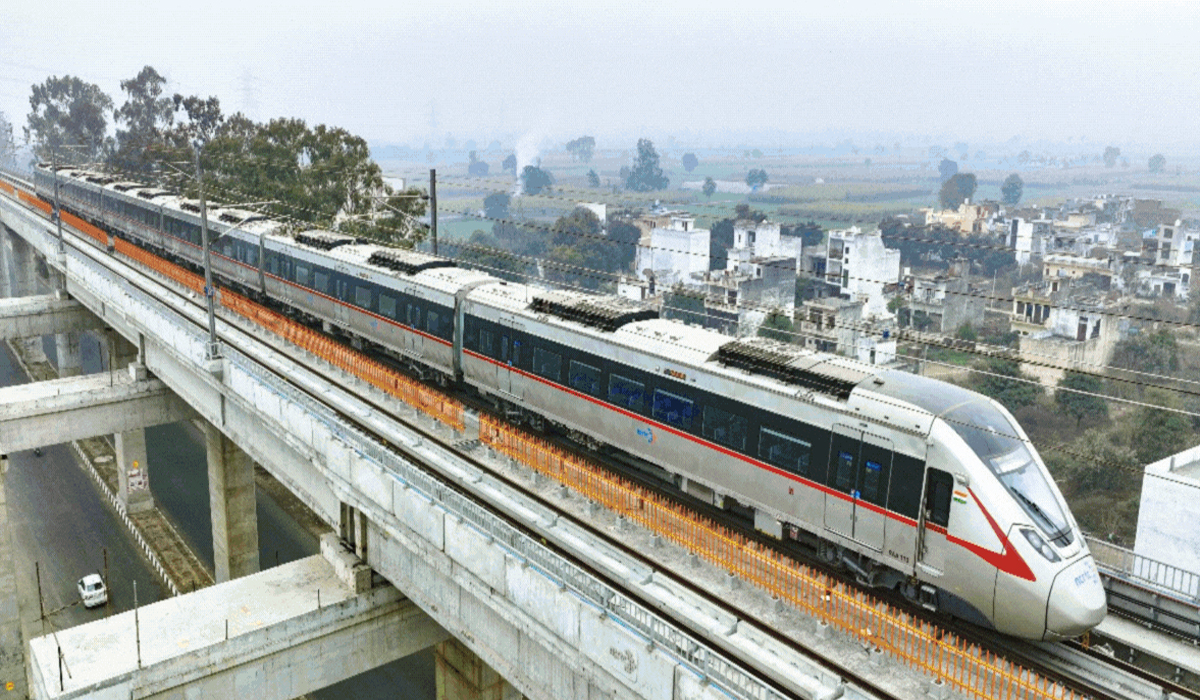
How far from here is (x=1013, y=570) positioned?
15.8 m

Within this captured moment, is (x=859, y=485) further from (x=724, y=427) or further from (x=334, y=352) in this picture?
(x=334, y=352)

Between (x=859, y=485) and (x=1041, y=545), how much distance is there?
3.46 meters

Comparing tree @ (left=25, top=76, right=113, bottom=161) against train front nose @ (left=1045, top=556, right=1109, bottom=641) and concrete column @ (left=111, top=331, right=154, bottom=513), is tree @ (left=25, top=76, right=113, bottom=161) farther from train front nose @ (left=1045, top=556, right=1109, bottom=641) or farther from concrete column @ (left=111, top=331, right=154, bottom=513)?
train front nose @ (left=1045, top=556, right=1109, bottom=641)

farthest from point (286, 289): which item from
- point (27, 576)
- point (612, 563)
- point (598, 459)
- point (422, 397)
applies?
point (612, 563)

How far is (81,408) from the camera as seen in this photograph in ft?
132

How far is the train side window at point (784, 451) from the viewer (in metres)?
19.4

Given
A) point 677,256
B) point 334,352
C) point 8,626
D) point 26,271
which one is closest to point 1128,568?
point 334,352

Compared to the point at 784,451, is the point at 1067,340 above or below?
below

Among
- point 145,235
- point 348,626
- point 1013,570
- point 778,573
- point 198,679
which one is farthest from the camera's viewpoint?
point 145,235

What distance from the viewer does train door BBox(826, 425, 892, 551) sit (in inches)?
705

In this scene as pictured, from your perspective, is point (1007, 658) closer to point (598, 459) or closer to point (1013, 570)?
point (1013, 570)

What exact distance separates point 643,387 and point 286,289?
1011 inches

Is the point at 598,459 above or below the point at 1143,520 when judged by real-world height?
above

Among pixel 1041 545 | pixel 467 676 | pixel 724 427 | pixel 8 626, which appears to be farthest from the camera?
pixel 8 626
